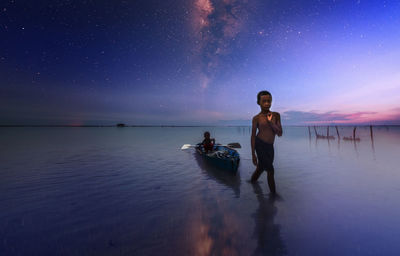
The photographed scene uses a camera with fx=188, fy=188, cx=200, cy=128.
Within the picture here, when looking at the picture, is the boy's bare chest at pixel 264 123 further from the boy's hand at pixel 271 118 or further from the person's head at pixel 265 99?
the person's head at pixel 265 99

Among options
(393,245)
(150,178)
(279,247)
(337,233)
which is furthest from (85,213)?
(393,245)

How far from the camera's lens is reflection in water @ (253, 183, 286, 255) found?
3.28m

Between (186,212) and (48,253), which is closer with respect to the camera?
(48,253)

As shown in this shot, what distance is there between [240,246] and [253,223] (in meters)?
1.04

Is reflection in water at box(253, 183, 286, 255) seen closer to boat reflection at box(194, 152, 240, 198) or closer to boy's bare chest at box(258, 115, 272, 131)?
boat reflection at box(194, 152, 240, 198)

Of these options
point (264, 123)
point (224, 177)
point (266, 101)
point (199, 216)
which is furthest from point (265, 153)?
point (224, 177)

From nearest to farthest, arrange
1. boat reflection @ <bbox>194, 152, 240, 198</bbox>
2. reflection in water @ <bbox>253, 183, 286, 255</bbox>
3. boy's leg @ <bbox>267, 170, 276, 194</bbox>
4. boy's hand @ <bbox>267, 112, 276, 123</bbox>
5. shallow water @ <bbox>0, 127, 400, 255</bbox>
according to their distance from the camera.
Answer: reflection in water @ <bbox>253, 183, 286, 255</bbox> < shallow water @ <bbox>0, 127, 400, 255</bbox> < boy's hand @ <bbox>267, 112, 276, 123</bbox> < boy's leg @ <bbox>267, 170, 276, 194</bbox> < boat reflection @ <bbox>194, 152, 240, 198</bbox>

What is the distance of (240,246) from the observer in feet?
11.1

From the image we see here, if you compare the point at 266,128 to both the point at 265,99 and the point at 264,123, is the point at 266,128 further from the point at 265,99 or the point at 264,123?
the point at 265,99

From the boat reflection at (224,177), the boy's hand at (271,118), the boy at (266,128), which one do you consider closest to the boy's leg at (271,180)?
the boy at (266,128)

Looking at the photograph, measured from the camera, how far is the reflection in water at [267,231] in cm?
328

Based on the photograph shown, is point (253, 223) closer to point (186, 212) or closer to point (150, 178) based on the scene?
point (186, 212)

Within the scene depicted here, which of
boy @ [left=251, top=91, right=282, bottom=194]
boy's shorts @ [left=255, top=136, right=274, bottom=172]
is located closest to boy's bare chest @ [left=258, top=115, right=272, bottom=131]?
boy @ [left=251, top=91, right=282, bottom=194]

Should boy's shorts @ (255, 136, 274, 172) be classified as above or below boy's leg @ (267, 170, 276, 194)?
above
